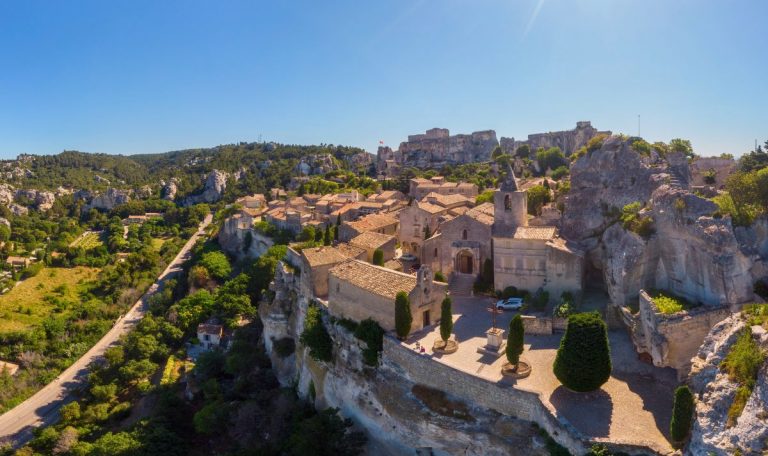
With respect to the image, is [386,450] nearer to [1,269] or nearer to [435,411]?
[435,411]

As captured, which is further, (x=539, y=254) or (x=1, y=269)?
(x=1, y=269)

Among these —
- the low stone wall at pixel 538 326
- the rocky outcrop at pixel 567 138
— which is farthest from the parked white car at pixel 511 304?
the rocky outcrop at pixel 567 138

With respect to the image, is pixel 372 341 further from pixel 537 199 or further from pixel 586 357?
pixel 537 199

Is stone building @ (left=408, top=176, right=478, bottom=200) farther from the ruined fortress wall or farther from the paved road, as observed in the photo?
the paved road

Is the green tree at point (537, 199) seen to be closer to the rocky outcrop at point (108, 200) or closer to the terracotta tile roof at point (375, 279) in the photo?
the terracotta tile roof at point (375, 279)

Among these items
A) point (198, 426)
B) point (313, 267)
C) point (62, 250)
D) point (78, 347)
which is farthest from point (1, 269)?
point (313, 267)

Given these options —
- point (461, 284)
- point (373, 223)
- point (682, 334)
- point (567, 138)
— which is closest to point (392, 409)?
point (461, 284)
